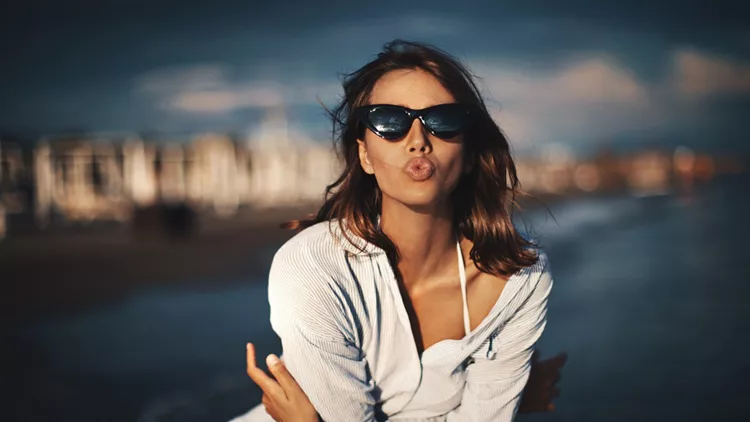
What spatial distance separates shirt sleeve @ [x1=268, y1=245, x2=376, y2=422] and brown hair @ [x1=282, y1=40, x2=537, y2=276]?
0.23 m

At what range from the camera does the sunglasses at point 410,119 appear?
222 cm

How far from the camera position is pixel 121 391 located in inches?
257

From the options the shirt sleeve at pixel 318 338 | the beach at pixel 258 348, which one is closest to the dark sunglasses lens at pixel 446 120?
the shirt sleeve at pixel 318 338

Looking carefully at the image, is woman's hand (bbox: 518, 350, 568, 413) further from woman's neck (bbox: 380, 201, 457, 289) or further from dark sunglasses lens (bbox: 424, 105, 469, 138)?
dark sunglasses lens (bbox: 424, 105, 469, 138)

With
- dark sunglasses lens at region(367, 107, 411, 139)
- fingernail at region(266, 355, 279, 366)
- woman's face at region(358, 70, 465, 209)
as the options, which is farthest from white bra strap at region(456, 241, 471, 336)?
fingernail at region(266, 355, 279, 366)

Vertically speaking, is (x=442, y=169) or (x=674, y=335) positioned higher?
(x=442, y=169)

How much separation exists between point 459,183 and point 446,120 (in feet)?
1.43

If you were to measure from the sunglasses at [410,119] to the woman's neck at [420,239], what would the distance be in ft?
0.95

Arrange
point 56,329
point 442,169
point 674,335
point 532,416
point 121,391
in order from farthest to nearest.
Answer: point 56,329, point 674,335, point 121,391, point 532,416, point 442,169

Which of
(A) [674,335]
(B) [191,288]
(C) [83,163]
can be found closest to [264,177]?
(C) [83,163]

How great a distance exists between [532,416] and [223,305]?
24.4 feet

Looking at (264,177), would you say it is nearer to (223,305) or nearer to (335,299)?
(223,305)

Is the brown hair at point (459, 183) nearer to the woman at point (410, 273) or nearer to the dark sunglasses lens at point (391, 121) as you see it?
the woman at point (410, 273)

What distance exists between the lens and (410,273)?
2.48m
